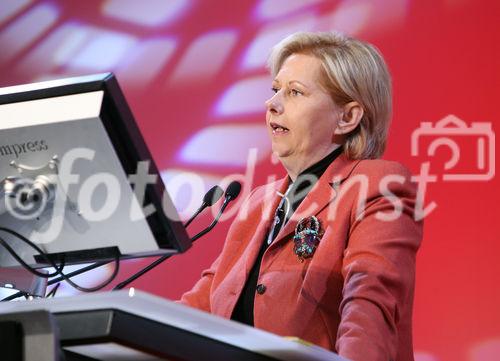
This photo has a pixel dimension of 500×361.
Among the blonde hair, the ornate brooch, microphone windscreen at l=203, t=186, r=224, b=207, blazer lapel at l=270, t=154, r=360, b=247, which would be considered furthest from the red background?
microphone windscreen at l=203, t=186, r=224, b=207

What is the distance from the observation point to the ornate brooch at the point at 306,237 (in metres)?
2.03

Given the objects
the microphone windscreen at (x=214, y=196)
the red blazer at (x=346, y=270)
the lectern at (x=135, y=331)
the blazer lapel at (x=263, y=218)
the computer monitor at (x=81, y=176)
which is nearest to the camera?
the lectern at (x=135, y=331)

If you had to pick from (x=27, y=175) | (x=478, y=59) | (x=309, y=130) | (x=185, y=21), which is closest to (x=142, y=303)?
(x=27, y=175)

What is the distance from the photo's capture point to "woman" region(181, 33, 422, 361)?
1820 millimetres

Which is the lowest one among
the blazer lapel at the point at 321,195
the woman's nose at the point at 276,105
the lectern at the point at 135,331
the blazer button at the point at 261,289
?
the lectern at the point at 135,331

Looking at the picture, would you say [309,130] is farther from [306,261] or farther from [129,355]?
[129,355]

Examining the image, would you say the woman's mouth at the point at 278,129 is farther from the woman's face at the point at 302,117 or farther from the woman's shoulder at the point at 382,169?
the woman's shoulder at the point at 382,169

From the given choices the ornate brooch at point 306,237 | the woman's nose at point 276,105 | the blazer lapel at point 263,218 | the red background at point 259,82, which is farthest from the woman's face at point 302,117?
the red background at point 259,82

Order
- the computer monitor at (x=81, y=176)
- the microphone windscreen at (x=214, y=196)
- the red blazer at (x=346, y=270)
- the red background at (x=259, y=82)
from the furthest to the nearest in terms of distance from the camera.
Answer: the red background at (x=259, y=82), the microphone windscreen at (x=214, y=196), the red blazer at (x=346, y=270), the computer monitor at (x=81, y=176)

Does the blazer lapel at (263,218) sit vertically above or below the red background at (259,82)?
below

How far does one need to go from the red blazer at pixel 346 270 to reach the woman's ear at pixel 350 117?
70 millimetres

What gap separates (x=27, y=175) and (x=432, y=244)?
1674 millimetres

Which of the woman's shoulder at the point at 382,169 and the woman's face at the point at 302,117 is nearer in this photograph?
the woman's shoulder at the point at 382,169

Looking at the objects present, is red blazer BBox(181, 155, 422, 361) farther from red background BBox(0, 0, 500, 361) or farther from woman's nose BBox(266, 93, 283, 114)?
red background BBox(0, 0, 500, 361)
